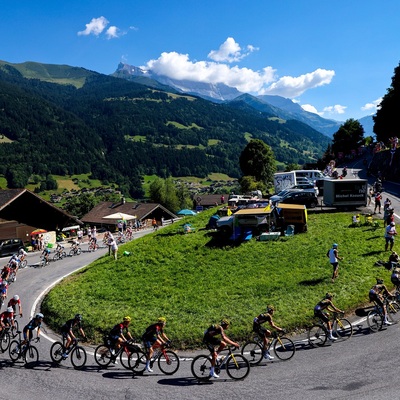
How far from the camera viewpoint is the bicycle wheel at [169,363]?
15.3 metres

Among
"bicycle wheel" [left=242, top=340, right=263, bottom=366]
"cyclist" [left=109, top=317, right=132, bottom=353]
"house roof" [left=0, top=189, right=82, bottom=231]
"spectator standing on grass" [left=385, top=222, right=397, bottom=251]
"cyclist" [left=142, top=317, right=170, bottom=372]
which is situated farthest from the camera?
"house roof" [left=0, top=189, right=82, bottom=231]

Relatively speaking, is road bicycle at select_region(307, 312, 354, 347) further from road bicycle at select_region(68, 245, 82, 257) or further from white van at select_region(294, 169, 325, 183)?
white van at select_region(294, 169, 325, 183)

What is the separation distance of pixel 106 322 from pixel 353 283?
541 inches

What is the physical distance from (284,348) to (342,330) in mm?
3054

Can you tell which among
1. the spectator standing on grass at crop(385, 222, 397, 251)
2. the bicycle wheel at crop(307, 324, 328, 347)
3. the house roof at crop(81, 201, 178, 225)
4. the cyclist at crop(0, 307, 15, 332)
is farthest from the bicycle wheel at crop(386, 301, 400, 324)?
the house roof at crop(81, 201, 178, 225)

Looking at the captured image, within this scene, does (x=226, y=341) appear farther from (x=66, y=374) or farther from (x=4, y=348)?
(x=4, y=348)

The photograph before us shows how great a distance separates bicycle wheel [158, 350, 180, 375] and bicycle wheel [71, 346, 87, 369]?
346 centimetres

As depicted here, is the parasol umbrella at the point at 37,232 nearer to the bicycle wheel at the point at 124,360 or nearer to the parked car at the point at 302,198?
the parked car at the point at 302,198

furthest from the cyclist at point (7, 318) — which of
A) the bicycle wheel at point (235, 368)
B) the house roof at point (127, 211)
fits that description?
the house roof at point (127, 211)

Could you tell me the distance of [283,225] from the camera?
31734mm

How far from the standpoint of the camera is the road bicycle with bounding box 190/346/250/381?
1441 centimetres

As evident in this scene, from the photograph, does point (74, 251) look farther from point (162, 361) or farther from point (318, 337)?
point (318, 337)

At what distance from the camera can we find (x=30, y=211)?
4931cm

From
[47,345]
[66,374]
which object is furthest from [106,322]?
[66,374]
